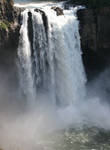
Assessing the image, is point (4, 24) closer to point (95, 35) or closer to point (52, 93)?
point (52, 93)

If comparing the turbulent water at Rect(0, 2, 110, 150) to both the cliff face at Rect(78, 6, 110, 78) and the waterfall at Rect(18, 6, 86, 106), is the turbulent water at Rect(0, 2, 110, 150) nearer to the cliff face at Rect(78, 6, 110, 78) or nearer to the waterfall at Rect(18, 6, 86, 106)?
the waterfall at Rect(18, 6, 86, 106)

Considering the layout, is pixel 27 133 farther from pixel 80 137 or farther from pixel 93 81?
pixel 93 81

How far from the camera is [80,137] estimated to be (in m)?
21.0

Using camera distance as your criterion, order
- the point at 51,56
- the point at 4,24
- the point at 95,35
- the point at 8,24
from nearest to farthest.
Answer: the point at 4,24, the point at 8,24, the point at 51,56, the point at 95,35

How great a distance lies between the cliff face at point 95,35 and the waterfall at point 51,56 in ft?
3.30

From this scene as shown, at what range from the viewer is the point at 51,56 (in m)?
24.7

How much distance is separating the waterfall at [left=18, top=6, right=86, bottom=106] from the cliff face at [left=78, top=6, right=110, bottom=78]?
39.6 inches

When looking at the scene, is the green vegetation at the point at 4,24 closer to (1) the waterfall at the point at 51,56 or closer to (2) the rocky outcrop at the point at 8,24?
(2) the rocky outcrop at the point at 8,24

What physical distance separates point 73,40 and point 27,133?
9.54 metres

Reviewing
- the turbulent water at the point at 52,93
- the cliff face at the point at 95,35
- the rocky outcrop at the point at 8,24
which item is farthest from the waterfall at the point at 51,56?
the cliff face at the point at 95,35

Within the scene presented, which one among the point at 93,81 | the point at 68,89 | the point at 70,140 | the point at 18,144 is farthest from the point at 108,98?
the point at 18,144

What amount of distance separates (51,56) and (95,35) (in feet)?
16.8

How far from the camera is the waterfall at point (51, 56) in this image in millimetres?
23656

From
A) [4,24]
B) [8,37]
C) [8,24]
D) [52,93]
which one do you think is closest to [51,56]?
[52,93]
